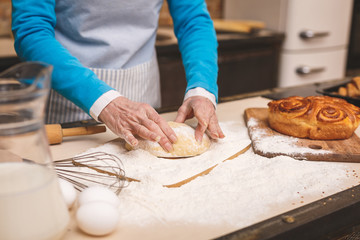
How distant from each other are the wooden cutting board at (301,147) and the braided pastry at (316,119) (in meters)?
0.02

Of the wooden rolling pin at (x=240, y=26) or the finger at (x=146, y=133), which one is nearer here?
the finger at (x=146, y=133)

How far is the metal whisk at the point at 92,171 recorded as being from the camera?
778mm

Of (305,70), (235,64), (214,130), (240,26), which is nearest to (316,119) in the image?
(214,130)

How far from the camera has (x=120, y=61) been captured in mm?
1321

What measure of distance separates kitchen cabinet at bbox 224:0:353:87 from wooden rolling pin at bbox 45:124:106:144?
76.1 inches

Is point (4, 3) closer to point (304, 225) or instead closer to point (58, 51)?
point (58, 51)

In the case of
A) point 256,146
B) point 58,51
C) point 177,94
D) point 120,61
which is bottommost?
point 177,94

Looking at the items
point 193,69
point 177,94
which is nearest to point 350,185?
point 193,69

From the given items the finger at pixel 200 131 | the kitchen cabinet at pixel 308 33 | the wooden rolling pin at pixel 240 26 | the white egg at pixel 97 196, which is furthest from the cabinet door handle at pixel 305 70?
the white egg at pixel 97 196

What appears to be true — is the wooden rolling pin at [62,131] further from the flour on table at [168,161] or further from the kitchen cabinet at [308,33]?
the kitchen cabinet at [308,33]

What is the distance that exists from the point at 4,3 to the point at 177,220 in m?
2.25

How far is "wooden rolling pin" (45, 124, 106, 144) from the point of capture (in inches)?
38.2

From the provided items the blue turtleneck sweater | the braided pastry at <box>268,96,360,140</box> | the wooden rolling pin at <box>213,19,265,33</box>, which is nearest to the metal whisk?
the blue turtleneck sweater

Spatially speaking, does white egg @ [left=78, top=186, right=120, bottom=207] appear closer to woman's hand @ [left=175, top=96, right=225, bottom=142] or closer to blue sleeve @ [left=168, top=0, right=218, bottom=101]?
woman's hand @ [left=175, top=96, right=225, bottom=142]
